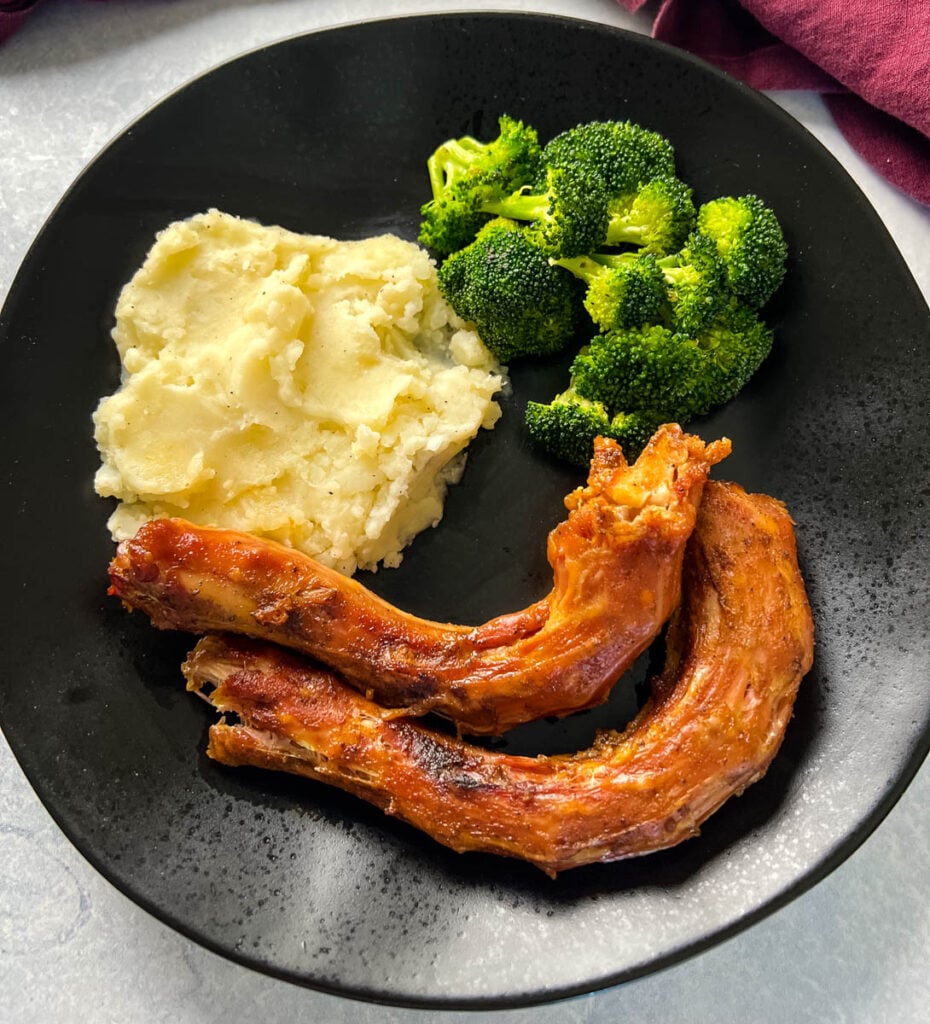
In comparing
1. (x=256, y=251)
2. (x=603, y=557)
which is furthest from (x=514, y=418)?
(x=256, y=251)

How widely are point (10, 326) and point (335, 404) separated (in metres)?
1.29

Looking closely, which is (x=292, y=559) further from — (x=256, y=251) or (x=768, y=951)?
(x=768, y=951)

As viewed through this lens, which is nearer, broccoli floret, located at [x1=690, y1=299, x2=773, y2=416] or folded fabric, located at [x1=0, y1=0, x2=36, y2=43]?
broccoli floret, located at [x1=690, y1=299, x2=773, y2=416]

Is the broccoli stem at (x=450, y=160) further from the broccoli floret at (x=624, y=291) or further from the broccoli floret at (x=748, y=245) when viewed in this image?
the broccoli floret at (x=748, y=245)

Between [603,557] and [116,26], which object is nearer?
[603,557]

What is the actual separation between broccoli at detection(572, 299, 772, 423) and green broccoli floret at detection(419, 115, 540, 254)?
692mm

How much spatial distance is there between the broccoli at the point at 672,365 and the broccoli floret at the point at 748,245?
0.09 m

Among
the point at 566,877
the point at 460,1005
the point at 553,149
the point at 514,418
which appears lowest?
the point at 460,1005

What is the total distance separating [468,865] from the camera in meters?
3.39

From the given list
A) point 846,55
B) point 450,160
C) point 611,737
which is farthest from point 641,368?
point 846,55

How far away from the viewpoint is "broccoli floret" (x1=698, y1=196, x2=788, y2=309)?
11.6 ft

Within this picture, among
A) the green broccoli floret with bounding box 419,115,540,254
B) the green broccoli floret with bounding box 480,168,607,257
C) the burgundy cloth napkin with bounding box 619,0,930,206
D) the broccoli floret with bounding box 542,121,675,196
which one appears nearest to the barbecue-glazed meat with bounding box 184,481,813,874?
the green broccoli floret with bounding box 480,168,607,257

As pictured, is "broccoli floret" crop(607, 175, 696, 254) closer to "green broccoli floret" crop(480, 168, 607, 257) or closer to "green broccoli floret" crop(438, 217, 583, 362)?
"green broccoli floret" crop(480, 168, 607, 257)

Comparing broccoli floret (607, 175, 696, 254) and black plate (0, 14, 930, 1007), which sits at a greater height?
broccoli floret (607, 175, 696, 254)
